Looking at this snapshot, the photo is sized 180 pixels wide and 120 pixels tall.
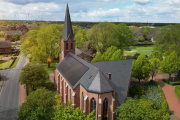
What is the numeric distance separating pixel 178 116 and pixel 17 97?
35154 millimetres

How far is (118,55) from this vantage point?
47812mm

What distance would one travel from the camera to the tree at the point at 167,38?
64938 millimetres

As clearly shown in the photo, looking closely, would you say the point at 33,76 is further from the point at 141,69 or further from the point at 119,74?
the point at 141,69

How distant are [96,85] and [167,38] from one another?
177 ft

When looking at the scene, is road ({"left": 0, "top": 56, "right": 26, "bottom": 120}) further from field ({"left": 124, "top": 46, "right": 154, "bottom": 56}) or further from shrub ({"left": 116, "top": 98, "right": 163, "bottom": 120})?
field ({"left": 124, "top": 46, "right": 154, "bottom": 56})

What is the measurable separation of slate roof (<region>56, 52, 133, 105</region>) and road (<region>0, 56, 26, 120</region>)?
12179 mm

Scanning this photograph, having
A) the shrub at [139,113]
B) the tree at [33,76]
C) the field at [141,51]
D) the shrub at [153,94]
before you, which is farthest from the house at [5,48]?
the shrub at [139,113]

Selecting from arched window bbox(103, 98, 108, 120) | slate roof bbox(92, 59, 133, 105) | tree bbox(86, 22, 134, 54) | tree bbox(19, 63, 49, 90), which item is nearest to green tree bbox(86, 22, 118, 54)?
tree bbox(86, 22, 134, 54)

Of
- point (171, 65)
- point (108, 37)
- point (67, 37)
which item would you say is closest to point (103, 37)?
point (108, 37)

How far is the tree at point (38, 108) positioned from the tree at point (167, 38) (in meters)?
55.4

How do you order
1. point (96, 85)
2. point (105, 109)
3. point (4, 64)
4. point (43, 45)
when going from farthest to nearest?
point (4, 64) → point (43, 45) → point (105, 109) → point (96, 85)

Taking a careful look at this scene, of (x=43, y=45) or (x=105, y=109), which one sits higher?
(x=43, y=45)

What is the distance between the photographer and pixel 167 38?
67.5 m

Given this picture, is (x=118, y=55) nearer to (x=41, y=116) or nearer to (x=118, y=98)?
(x=118, y=98)
